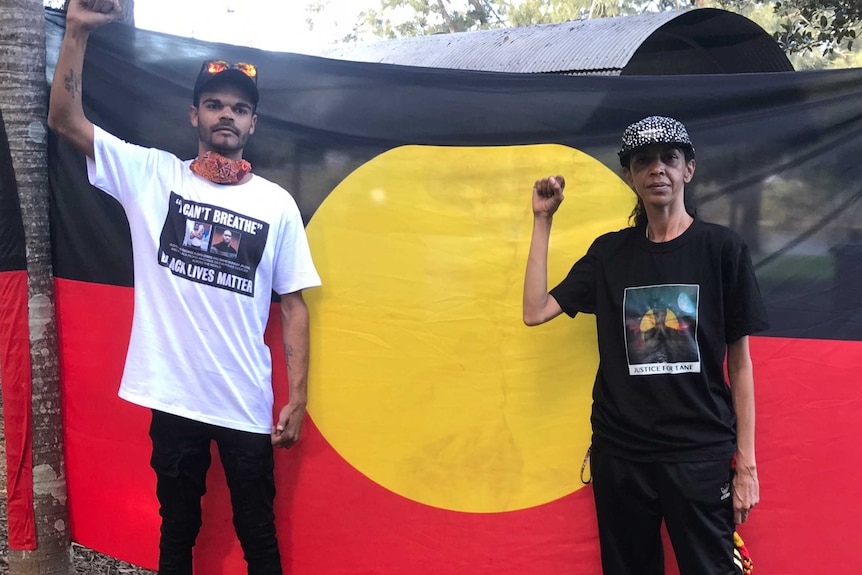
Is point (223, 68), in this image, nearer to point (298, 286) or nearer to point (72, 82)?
point (72, 82)

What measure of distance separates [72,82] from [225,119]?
1.72 feet

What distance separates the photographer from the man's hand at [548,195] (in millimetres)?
2342

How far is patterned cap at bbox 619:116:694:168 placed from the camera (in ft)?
6.94

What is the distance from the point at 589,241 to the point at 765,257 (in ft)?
2.08

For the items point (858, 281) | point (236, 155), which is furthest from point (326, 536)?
point (858, 281)

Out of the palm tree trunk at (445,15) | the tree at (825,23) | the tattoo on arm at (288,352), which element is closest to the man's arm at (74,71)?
the tattoo on arm at (288,352)

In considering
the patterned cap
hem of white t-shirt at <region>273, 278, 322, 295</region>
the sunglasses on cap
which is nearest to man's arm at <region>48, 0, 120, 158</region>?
the sunglasses on cap

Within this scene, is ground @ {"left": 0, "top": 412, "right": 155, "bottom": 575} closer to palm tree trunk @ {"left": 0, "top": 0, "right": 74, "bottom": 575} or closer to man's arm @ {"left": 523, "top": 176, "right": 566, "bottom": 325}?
palm tree trunk @ {"left": 0, "top": 0, "right": 74, "bottom": 575}

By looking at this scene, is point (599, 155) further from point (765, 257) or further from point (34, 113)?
point (34, 113)

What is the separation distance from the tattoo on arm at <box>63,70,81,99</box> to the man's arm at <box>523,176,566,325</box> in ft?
5.39

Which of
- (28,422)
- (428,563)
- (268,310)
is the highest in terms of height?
(268,310)

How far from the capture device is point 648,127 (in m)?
2.15

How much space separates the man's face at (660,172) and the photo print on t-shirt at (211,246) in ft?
4.37

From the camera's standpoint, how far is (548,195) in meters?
2.36
